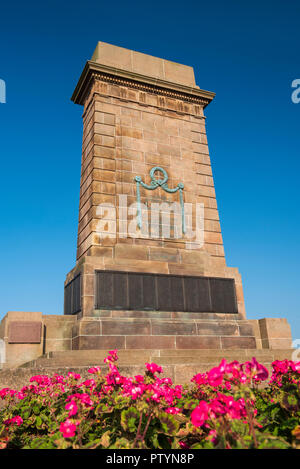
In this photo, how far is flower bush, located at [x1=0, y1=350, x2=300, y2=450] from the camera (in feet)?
10.8

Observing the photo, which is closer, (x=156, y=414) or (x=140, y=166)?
(x=156, y=414)

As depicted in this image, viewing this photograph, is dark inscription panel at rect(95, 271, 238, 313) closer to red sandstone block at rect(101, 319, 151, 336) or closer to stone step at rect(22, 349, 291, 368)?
red sandstone block at rect(101, 319, 151, 336)

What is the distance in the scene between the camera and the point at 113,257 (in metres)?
13.1

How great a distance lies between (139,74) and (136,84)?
45cm

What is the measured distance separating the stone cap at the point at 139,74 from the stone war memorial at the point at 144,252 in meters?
0.05

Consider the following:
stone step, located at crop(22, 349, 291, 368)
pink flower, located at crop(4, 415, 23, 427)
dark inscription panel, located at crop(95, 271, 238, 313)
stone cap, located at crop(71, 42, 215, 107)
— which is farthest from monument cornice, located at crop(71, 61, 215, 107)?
pink flower, located at crop(4, 415, 23, 427)

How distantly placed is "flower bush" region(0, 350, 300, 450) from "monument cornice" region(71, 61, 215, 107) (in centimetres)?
1345

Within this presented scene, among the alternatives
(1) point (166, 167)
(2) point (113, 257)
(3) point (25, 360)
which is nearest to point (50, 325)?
(3) point (25, 360)

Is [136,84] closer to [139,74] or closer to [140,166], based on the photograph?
[139,74]

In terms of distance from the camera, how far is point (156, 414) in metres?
4.30


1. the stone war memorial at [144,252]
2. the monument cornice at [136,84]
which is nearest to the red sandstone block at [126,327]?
the stone war memorial at [144,252]

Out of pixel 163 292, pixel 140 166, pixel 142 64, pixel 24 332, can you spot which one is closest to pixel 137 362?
pixel 163 292

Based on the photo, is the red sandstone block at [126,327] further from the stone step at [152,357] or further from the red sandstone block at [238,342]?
the red sandstone block at [238,342]
